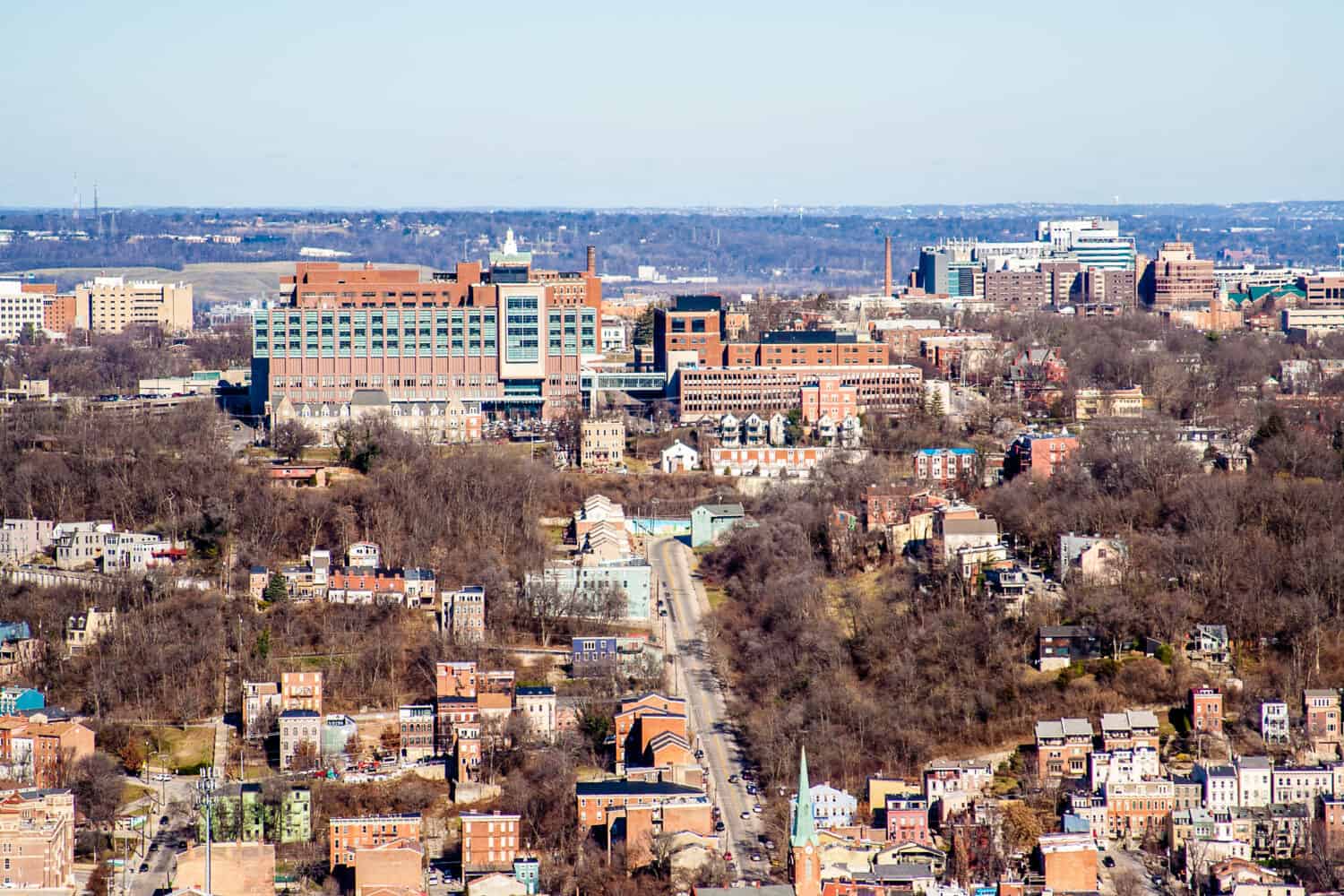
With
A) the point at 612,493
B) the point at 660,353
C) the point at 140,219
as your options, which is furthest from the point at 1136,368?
the point at 140,219

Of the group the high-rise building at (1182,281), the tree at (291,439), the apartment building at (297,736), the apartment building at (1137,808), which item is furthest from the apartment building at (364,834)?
the high-rise building at (1182,281)

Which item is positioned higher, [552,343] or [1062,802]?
[552,343]

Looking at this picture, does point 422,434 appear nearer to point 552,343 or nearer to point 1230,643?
point 552,343

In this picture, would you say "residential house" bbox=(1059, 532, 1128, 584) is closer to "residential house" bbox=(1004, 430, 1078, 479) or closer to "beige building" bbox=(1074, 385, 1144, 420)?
"residential house" bbox=(1004, 430, 1078, 479)

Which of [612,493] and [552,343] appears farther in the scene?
[552,343]

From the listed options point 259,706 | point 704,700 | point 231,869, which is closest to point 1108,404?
point 704,700

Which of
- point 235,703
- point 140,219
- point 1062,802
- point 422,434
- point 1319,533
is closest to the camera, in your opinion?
point 1062,802

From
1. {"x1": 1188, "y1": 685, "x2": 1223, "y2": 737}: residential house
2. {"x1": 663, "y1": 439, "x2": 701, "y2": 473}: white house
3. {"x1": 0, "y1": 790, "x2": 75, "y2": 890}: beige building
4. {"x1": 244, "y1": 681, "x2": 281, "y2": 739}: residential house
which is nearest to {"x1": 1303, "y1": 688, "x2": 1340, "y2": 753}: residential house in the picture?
{"x1": 1188, "y1": 685, "x2": 1223, "y2": 737}: residential house
